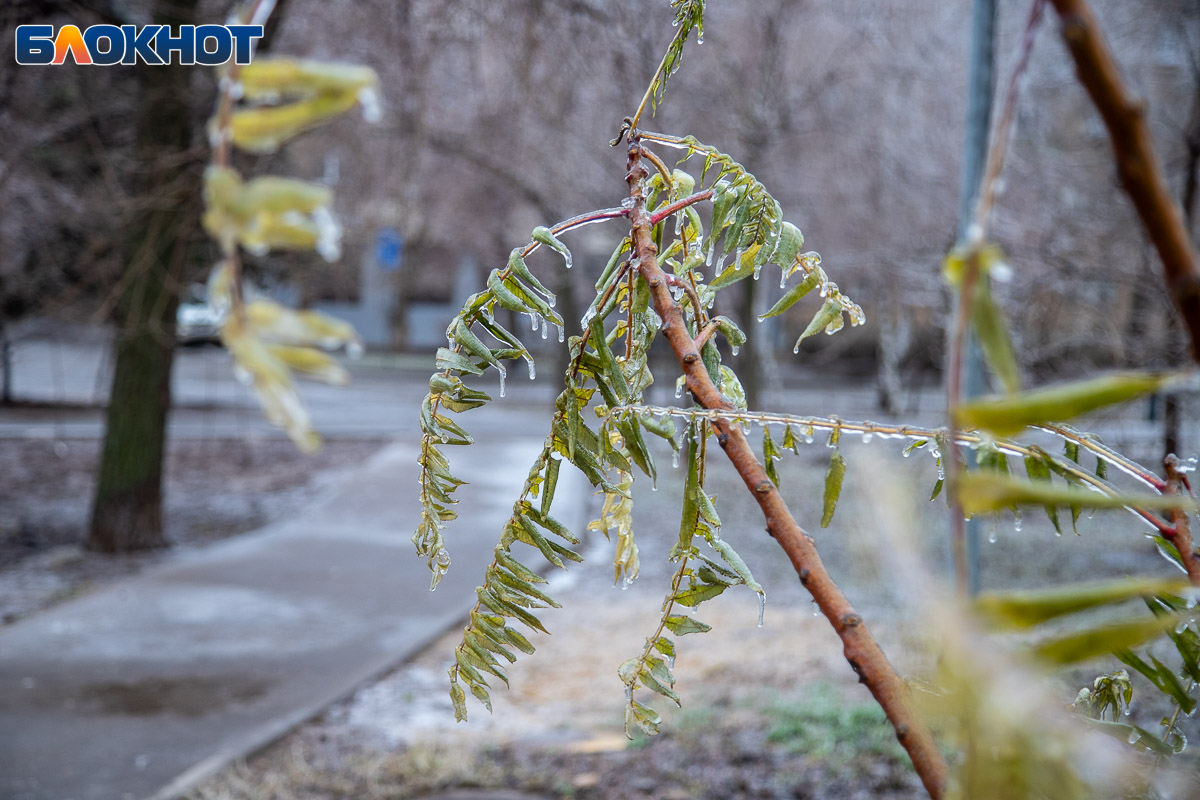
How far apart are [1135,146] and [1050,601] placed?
25 cm

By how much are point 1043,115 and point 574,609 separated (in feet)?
22.9

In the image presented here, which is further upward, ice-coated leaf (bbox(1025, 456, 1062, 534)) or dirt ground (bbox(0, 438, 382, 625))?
ice-coated leaf (bbox(1025, 456, 1062, 534))

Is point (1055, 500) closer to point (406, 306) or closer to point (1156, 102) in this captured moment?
point (1156, 102)

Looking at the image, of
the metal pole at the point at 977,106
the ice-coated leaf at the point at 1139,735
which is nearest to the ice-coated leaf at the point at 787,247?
the ice-coated leaf at the point at 1139,735

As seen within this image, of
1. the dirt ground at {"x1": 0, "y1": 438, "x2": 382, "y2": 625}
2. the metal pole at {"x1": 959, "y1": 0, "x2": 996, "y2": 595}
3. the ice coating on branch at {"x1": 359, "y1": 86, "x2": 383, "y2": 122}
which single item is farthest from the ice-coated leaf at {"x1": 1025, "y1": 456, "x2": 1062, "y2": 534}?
the dirt ground at {"x1": 0, "y1": 438, "x2": 382, "y2": 625}

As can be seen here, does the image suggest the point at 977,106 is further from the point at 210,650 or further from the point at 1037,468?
the point at 210,650

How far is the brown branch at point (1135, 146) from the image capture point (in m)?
0.53

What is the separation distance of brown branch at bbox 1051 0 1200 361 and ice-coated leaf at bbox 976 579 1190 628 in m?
0.14

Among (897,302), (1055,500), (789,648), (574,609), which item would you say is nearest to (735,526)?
(574,609)

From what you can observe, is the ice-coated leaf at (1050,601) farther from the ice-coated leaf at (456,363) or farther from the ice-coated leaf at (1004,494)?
the ice-coated leaf at (456,363)

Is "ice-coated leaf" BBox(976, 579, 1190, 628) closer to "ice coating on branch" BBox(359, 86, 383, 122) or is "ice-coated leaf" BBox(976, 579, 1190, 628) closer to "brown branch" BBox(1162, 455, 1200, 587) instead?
"ice coating on branch" BBox(359, 86, 383, 122)

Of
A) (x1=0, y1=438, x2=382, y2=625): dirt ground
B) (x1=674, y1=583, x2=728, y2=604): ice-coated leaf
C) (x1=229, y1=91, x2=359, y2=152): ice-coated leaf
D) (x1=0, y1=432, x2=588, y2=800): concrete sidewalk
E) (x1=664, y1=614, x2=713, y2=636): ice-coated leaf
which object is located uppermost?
(x1=229, y1=91, x2=359, y2=152): ice-coated leaf

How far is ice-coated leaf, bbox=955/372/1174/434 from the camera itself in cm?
49

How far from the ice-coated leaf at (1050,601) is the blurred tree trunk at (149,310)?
21.9 feet
